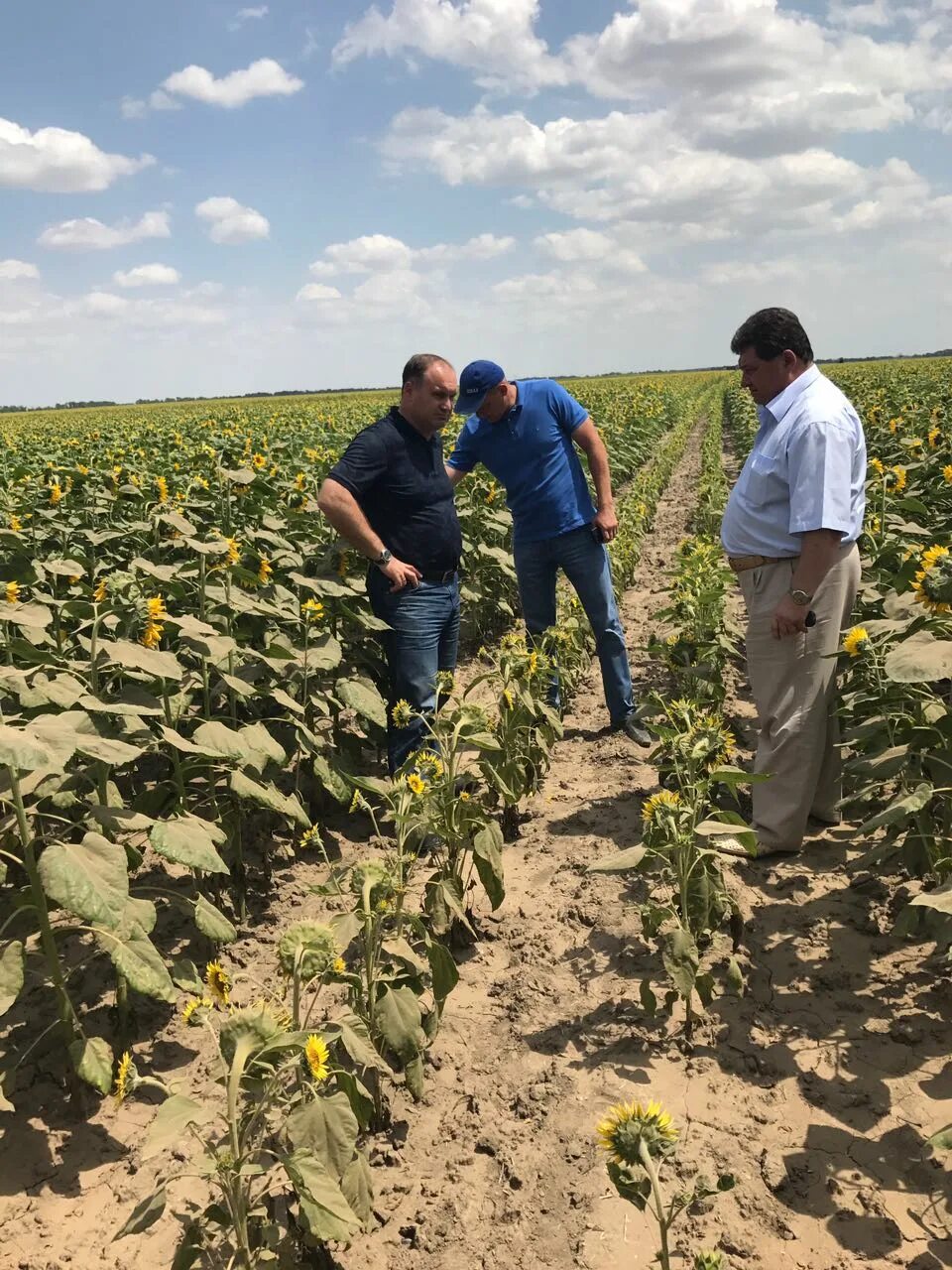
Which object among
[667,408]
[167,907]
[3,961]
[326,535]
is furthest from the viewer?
[667,408]

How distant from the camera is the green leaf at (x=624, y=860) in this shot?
8.50 feet

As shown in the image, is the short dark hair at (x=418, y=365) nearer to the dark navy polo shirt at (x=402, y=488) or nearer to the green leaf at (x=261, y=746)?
the dark navy polo shirt at (x=402, y=488)

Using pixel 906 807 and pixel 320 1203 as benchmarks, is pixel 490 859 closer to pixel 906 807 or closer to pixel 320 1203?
pixel 906 807

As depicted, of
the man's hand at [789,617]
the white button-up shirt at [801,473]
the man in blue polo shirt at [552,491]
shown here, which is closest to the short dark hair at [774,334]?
the white button-up shirt at [801,473]

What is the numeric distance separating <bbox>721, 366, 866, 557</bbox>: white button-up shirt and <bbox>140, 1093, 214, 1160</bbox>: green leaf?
8.60 feet

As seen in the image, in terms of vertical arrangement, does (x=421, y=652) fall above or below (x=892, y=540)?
below

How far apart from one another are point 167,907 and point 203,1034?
746 mm

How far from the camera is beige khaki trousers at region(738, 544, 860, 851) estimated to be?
136 inches

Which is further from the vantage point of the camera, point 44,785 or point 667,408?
point 667,408

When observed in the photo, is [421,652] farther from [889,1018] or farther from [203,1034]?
[889,1018]

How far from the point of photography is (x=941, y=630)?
2662 millimetres

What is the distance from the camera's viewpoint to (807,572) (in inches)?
129

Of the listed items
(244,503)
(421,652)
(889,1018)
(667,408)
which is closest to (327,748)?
(421,652)

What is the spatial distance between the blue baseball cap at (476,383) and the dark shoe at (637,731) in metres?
1.93
